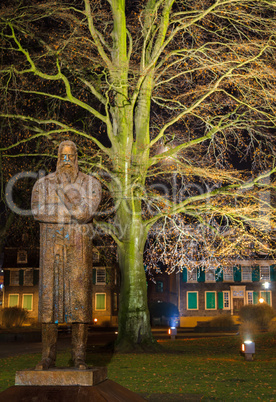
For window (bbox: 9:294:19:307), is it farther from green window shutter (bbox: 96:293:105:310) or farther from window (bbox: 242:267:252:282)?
window (bbox: 242:267:252:282)

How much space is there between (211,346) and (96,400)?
57.0ft

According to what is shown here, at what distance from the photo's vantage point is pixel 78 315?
6.67 metres

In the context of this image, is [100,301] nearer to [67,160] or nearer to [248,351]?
[248,351]

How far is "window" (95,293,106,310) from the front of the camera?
2196 inches

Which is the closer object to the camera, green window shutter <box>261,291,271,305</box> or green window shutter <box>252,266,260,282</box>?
green window shutter <box>252,266,260,282</box>

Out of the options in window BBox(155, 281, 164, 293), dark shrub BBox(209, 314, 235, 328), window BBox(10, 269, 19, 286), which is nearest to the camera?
dark shrub BBox(209, 314, 235, 328)

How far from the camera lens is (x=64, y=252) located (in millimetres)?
6809

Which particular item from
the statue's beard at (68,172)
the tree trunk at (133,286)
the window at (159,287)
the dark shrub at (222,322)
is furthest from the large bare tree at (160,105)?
the window at (159,287)

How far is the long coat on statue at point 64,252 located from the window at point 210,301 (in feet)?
164

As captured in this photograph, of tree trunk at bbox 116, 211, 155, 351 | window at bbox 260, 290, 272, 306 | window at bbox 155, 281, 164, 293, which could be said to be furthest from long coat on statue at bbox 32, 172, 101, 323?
window at bbox 155, 281, 164, 293

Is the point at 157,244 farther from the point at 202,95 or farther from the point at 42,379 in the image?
the point at 42,379

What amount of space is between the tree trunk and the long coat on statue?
1217 centimetres

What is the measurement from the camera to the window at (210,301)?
2186 inches

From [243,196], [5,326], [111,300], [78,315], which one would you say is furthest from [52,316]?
[111,300]
